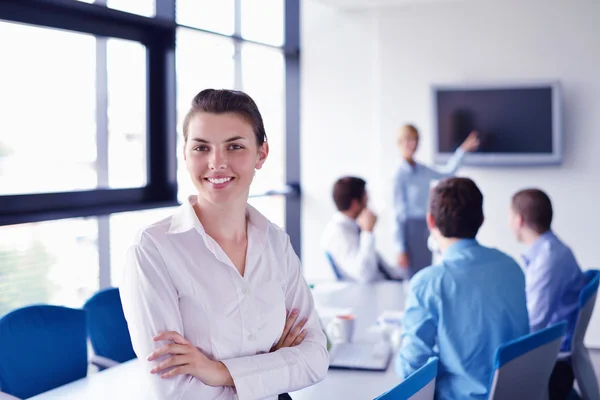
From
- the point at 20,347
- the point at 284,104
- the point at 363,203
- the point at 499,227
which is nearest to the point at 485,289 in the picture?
the point at 20,347

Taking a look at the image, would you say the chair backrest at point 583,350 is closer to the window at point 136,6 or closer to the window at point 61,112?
the window at point 61,112

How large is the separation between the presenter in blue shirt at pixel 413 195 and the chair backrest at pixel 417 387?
419 cm

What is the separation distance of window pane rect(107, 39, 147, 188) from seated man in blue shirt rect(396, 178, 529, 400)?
8.35 feet

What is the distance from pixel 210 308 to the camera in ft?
5.40

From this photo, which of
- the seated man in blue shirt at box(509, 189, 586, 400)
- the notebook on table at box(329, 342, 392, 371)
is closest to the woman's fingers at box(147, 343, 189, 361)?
the notebook on table at box(329, 342, 392, 371)

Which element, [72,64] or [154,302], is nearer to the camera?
[154,302]

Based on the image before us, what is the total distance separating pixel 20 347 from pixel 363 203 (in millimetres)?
2448

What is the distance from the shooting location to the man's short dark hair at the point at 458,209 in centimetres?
249

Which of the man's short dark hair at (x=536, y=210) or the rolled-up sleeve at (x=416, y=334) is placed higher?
the man's short dark hair at (x=536, y=210)

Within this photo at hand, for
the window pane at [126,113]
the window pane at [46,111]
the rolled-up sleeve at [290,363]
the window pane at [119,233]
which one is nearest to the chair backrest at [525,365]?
the rolled-up sleeve at [290,363]

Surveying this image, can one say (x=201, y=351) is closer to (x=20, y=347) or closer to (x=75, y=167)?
(x=20, y=347)

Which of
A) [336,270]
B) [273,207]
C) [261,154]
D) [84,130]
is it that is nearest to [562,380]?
[336,270]

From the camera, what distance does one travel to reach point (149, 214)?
4715mm

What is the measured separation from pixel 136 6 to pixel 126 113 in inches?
27.0
